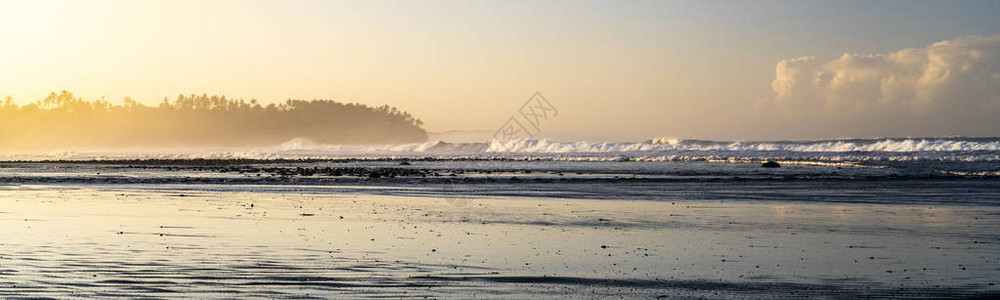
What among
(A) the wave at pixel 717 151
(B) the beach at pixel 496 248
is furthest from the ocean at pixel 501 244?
(A) the wave at pixel 717 151

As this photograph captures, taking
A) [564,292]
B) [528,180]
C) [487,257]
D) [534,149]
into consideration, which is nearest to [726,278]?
[564,292]

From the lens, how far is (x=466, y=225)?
18562mm

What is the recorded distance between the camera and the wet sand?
1062 centimetres

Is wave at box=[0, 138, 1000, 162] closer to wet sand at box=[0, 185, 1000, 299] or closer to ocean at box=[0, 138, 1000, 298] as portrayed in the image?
ocean at box=[0, 138, 1000, 298]

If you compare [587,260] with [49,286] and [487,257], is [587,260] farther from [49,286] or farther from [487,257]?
[49,286]

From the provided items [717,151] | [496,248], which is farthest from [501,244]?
[717,151]

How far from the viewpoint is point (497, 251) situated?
1412 centimetres

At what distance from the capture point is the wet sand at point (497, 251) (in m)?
10.6

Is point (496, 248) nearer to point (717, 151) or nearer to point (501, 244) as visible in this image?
point (501, 244)

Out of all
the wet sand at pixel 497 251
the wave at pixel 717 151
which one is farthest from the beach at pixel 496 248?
the wave at pixel 717 151

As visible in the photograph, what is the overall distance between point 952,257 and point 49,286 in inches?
444

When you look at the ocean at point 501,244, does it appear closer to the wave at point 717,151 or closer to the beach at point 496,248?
the beach at point 496,248

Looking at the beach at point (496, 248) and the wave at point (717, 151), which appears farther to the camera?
the wave at point (717, 151)

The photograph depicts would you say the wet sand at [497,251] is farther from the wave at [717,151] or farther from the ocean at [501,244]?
the wave at [717,151]
